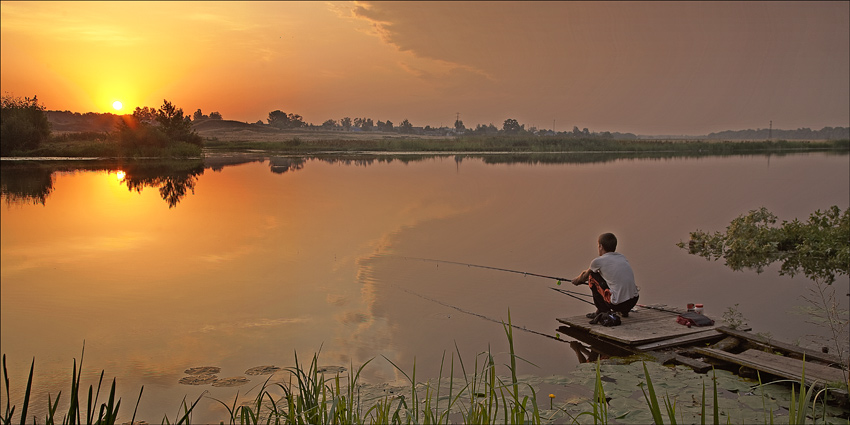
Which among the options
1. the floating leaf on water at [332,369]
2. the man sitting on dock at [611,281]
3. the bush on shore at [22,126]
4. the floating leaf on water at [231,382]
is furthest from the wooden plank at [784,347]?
the bush on shore at [22,126]

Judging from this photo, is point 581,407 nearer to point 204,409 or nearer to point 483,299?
point 204,409

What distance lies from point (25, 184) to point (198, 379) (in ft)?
87.5

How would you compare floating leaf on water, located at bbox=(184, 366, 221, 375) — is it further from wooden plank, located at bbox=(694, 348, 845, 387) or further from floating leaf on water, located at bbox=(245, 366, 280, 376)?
wooden plank, located at bbox=(694, 348, 845, 387)

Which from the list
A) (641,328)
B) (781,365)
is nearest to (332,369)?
(641,328)

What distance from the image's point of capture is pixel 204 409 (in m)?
5.64

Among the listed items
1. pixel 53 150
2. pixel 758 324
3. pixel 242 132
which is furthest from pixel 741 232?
pixel 242 132

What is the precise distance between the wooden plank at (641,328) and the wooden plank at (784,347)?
14.1 inches

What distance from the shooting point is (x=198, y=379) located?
632 centimetres

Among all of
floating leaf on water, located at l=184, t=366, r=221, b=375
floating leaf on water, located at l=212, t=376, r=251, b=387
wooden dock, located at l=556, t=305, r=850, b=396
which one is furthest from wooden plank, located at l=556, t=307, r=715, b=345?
floating leaf on water, located at l=184, t=366, r=221, b=375

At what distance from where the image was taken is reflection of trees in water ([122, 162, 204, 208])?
25.0m

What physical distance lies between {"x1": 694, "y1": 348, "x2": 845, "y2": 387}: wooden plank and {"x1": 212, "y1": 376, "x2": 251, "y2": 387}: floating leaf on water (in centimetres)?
443

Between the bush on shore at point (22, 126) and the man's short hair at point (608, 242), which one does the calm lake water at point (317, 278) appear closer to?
the man's short hair at point (608, 242)

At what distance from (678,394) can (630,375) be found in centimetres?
57

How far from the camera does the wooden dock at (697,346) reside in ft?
18.8
